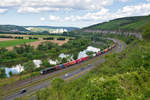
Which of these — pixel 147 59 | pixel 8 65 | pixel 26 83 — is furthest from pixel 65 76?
pixel 8 65

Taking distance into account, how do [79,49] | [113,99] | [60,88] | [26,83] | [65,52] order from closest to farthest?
[113,99], [60,88], [26,83], [65,52], [79,49]

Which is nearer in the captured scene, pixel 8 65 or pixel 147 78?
pixel 147 78

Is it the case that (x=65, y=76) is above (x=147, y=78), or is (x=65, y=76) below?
below

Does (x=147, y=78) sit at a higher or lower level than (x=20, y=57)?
higher

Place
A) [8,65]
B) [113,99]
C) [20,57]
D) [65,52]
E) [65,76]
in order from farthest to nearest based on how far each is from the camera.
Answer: [65,52] < [20,57] < [8,65] < [65,76] < [113,99]

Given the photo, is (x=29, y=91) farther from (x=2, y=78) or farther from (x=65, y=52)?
(x=65, y=52)

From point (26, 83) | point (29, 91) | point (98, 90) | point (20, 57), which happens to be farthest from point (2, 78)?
point (98, 90)

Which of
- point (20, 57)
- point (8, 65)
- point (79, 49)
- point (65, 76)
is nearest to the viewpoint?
point (65, 76)

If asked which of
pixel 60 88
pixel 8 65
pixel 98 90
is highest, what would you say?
pixel 98 90

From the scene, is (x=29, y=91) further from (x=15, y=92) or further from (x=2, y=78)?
(x=2, y=78)

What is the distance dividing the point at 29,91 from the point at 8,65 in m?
41.8

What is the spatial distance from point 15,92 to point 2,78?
604 inches

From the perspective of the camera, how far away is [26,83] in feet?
138

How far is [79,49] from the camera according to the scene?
107 m
